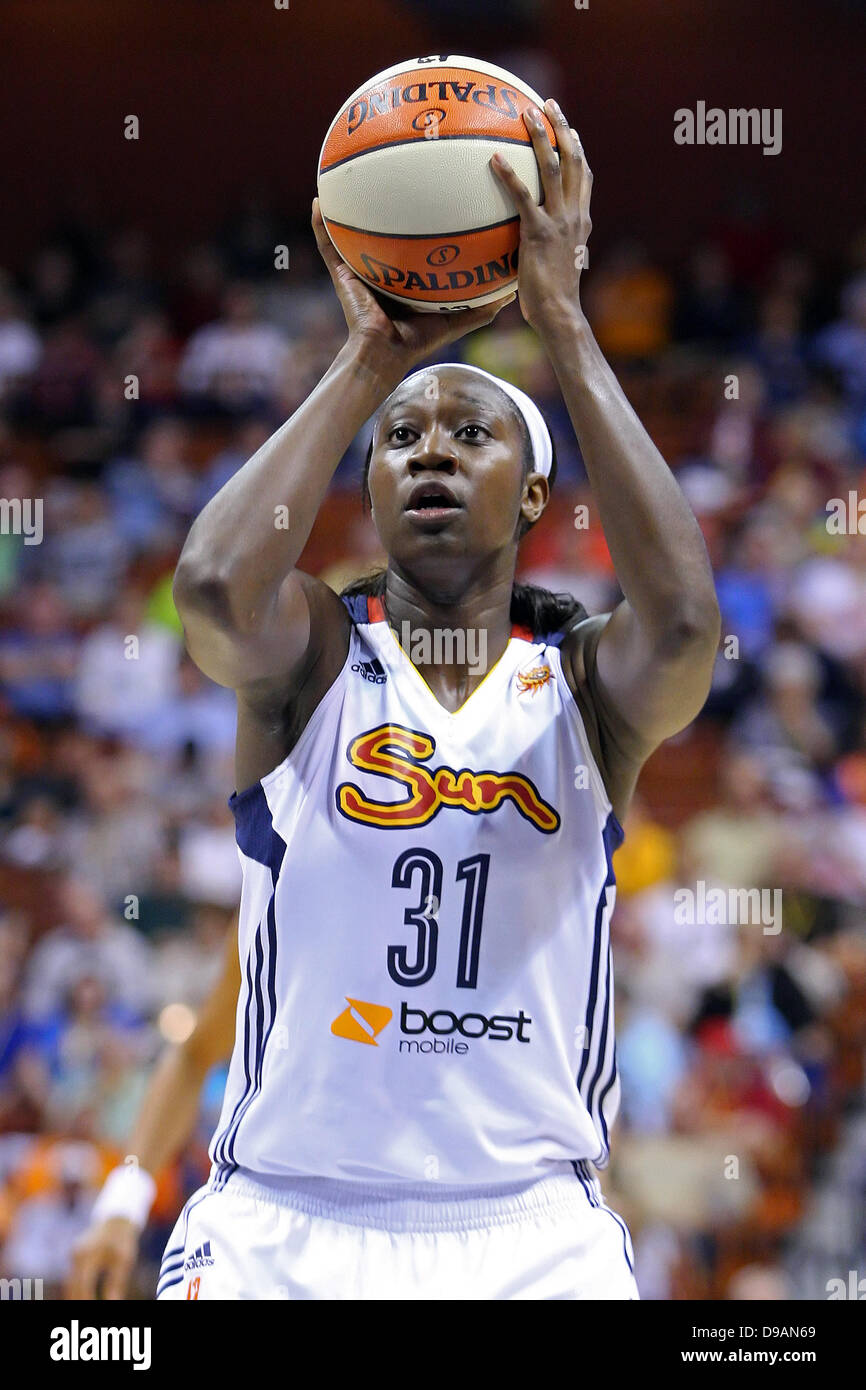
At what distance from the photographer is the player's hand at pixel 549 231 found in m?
2.96

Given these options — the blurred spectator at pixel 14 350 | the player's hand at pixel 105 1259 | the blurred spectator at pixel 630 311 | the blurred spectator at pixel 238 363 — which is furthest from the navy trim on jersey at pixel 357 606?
the blurred spectator at pixel 14 350

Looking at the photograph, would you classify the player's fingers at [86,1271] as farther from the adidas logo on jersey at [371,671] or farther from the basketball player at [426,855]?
the adidas logo on jersey at [371,671]

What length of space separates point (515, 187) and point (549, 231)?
0.34 feet

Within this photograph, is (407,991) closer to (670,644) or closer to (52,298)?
(670,644)

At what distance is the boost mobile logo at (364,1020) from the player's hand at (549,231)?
50.7 inches

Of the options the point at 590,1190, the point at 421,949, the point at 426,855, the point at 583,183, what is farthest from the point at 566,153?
Result: the point at 590,1190

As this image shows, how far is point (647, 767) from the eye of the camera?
9.28 meters

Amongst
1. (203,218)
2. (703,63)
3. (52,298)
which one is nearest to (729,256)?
(703,63)

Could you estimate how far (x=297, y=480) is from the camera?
2824mm

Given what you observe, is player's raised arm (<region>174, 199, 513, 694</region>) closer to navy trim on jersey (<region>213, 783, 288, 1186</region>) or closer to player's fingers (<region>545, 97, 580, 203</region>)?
navy trim on jersey (<region>213, 783, 288, 1186</region>)

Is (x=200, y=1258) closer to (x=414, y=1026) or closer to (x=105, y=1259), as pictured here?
(x=105, y=1259)

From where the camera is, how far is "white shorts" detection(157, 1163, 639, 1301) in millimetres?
2840

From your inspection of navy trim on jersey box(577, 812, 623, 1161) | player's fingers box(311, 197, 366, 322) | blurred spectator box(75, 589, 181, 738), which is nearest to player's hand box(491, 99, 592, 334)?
player's fingers box(311, 197, 366, 322)

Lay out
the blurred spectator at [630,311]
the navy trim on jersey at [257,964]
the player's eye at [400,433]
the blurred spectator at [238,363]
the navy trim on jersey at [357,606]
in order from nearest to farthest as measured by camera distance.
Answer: the navy trim on jersey at [257,964], the player's eye at [400,433], the navy trim on jersey at [357,606], the blurred spectator at [238,363], the blurred spectator at [630,311]
